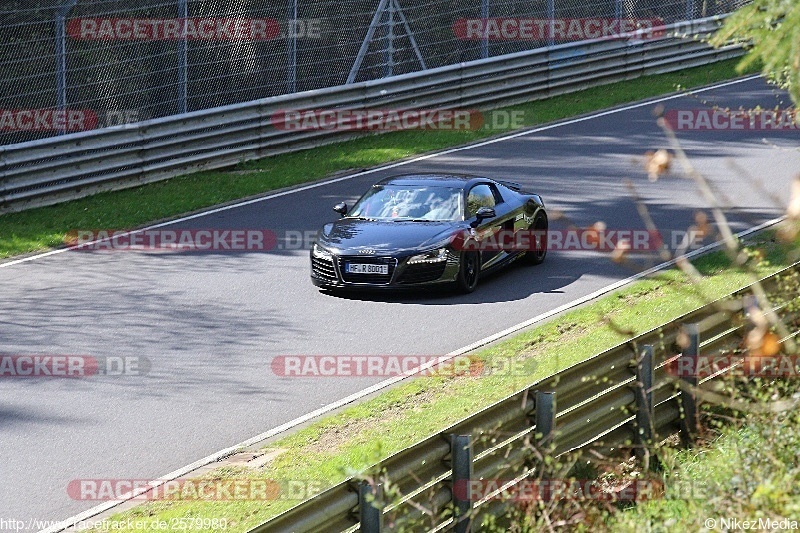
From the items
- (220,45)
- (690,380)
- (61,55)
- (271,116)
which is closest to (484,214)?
(690,380)

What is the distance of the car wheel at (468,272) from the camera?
598 inches

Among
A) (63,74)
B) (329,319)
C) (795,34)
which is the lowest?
(329,319)

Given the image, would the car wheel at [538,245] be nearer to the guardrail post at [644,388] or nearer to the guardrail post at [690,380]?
the guardrail post at [690,380]

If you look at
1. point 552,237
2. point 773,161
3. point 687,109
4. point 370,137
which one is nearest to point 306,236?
point 552,237

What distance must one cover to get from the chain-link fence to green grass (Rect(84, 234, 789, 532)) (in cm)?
997

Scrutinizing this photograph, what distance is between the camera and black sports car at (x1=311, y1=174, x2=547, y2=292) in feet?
49.0

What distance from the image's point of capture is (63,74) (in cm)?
1986

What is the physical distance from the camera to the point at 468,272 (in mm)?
15391

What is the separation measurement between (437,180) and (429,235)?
1.40 meters

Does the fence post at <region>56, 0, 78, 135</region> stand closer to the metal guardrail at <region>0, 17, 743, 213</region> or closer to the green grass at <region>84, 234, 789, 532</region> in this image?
the metal guardrail at <region>0, 17, 743, 213</region>

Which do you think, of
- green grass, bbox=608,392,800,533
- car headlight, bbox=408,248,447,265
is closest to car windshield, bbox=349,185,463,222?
car headlight, bbox=408,248,447,265

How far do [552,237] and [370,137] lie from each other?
7121 millimetres

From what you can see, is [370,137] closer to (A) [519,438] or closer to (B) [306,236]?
(B) [306,236]

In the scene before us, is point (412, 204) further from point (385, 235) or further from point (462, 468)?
point (462, 468)
